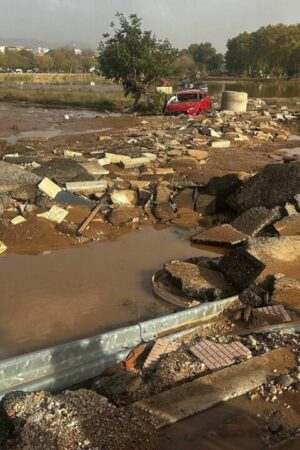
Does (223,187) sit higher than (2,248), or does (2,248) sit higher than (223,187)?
(223,187)

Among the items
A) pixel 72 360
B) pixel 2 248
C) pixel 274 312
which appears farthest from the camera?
pixel 2 248

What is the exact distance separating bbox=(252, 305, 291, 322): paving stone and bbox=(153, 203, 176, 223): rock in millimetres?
4040

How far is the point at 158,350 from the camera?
438cm

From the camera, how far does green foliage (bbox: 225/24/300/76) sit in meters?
89.2

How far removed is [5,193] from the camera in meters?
9.36

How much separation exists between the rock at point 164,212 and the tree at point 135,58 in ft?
61.1

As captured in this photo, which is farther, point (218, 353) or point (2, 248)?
point (2, 248)

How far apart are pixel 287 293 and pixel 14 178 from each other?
6476 millimetres

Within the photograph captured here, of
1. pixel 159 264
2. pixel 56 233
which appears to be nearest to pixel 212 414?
pixel 159 264

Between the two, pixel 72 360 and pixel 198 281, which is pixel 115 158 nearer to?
pixel 198 281

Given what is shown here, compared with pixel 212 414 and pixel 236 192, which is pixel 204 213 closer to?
pixel 236 192

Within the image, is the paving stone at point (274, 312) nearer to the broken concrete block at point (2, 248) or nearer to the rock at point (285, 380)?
the rock at point (285, 380)

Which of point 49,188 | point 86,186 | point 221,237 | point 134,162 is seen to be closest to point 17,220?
point 49,188

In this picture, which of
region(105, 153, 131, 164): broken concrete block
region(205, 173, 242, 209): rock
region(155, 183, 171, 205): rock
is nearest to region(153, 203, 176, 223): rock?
region(155, 183, 171, 205): rock
